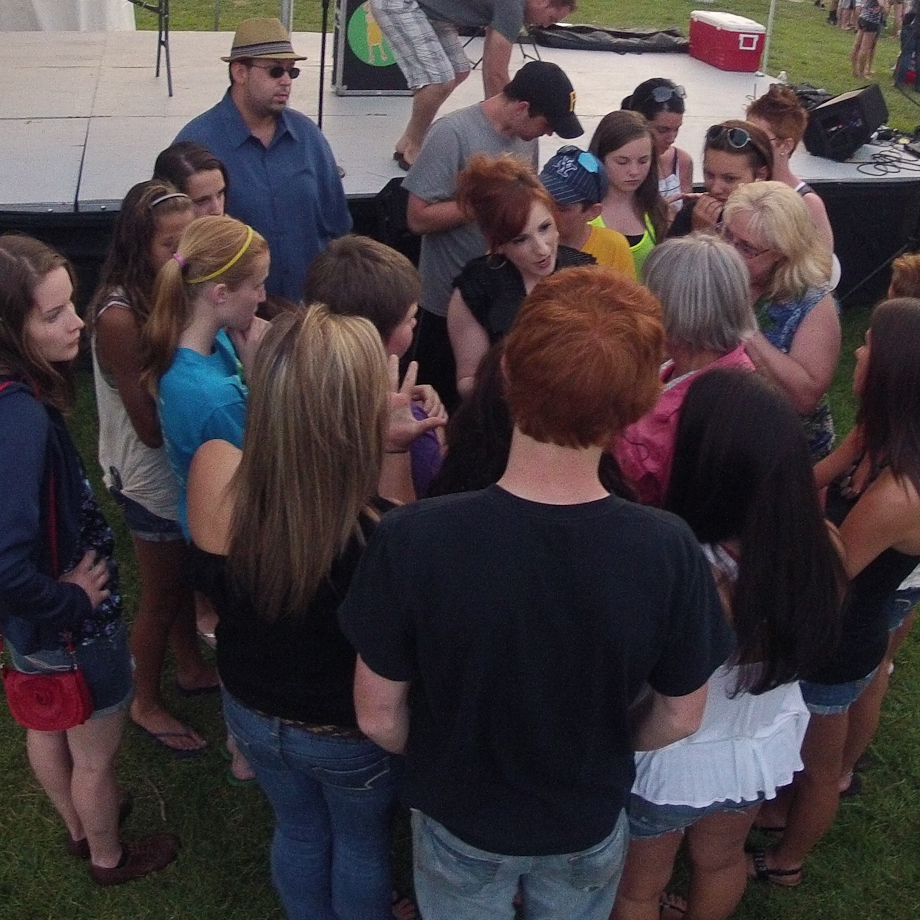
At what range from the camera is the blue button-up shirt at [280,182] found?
122 inches

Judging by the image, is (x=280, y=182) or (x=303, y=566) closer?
(x=303, y=566)

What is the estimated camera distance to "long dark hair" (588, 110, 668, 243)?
10.4ft

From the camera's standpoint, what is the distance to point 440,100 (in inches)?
188

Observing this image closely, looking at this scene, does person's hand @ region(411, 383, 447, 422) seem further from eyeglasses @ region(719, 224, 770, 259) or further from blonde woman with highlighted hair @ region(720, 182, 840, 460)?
eyeglasses @ region(719, 224, 770, 259)

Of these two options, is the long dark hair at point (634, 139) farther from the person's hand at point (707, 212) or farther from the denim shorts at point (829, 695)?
the denim shorts at point (829, 695)

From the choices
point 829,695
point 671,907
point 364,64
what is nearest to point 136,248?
point 829,695

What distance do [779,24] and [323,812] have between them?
15.2 m

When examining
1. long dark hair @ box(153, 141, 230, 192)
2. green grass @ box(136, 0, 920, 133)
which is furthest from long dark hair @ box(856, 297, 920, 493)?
green grass @ box(136, 0, 920, 133)

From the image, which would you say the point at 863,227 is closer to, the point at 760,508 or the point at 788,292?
the point at 788,292

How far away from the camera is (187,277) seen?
2021mm

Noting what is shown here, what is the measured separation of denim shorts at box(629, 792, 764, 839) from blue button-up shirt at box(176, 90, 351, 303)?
2018 millimetres

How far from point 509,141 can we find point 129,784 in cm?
234

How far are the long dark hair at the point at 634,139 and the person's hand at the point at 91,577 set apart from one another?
2150mm

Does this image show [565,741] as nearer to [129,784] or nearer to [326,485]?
[326,485]
